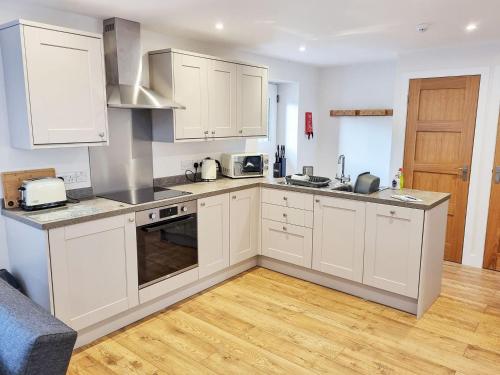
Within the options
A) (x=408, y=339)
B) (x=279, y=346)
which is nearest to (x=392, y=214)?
(x=408, y=339)

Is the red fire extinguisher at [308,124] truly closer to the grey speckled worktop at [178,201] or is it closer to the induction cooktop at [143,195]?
the grey speckled worktop at [178,201]

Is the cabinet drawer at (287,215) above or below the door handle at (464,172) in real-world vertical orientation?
below

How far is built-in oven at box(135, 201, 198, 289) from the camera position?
112 inches

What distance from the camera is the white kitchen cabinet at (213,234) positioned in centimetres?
331

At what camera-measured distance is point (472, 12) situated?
9.09 feet

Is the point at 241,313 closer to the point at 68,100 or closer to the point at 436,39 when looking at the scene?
the point at 68,100

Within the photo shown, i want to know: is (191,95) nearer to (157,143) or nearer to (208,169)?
(157,143)

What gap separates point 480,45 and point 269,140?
271 centimetres

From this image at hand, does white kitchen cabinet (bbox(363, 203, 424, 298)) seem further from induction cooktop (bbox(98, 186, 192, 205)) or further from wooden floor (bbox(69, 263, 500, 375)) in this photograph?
induction cooktop (bbox(98, 186, 192, 205))

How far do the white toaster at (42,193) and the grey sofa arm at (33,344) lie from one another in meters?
1.23

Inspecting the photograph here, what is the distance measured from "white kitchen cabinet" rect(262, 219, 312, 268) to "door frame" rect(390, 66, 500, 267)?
6.21 feet

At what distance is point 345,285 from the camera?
3400 millimetres

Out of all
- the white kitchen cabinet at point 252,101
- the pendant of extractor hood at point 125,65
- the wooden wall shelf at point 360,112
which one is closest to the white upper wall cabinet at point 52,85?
the pendant of extractor hood at point 125,65

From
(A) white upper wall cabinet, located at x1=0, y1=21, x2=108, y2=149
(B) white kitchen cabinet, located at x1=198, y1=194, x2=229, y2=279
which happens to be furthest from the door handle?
(A) white upper wall cabinet, located at x1=0, y1=21, x2=108, y2=149
